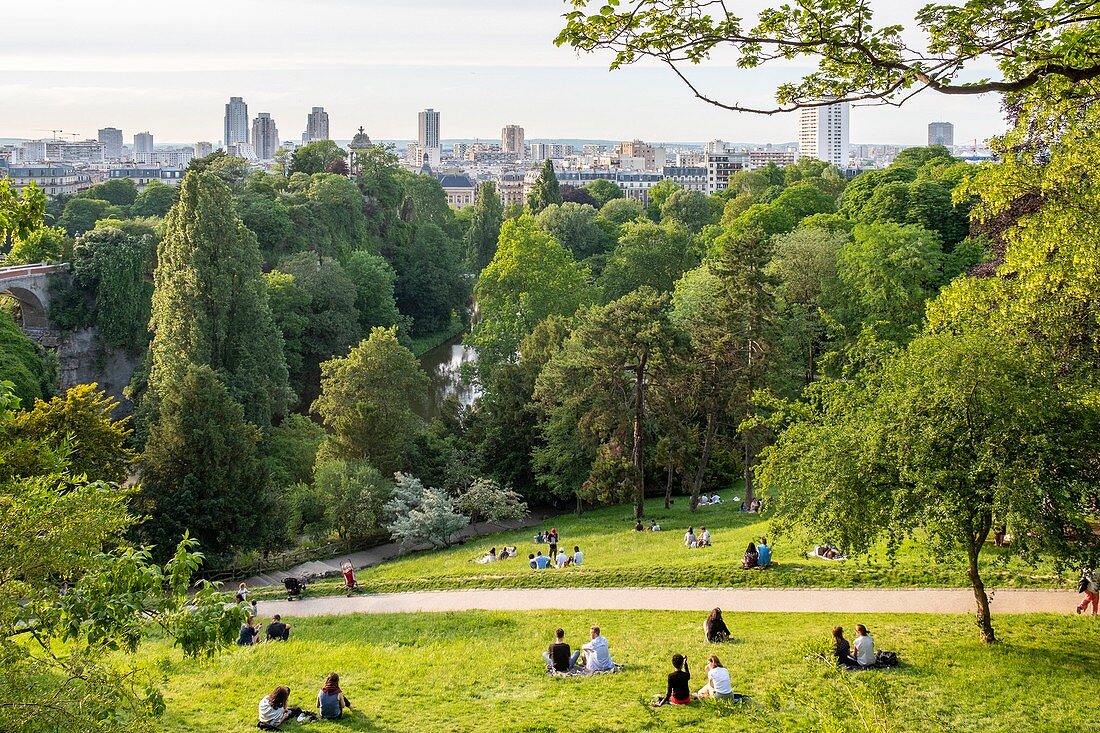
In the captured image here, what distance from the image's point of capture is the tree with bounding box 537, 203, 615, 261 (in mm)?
74125

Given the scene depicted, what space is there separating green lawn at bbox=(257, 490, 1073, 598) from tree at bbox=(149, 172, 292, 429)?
41.4 feet

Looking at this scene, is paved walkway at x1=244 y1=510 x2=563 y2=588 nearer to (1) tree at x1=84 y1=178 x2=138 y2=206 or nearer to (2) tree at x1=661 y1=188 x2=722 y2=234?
(2) tree at x1=661 y1=188 x2=722 y2=234

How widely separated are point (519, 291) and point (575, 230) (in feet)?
87.4

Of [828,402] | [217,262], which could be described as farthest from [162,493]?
[828,402]

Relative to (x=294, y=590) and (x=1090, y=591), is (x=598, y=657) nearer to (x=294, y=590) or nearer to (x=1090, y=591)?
(x=1090, y=591)

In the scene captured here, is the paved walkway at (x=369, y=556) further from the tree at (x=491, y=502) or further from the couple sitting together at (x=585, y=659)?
the couple sitting together at (x=585, y=659)

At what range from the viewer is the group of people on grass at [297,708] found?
1380 cm

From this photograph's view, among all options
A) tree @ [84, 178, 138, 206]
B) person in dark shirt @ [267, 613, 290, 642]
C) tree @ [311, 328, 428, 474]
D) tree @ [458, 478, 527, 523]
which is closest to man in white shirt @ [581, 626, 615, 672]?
person in dark shirt @ [267, 613, 290, 642]

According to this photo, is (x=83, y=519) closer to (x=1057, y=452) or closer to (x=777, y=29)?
(x=777, y=29)

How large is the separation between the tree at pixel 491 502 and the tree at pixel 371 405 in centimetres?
339

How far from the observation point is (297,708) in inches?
564

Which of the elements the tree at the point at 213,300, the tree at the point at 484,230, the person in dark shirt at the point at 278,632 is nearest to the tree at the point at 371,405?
the tree at the point at 213,300

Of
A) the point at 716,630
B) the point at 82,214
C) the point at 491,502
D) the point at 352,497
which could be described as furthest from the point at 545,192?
the point at 716,630

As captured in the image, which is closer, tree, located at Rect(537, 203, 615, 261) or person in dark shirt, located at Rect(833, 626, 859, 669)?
person in dark shirt, located at Rect(833, 626, 859, 669)
